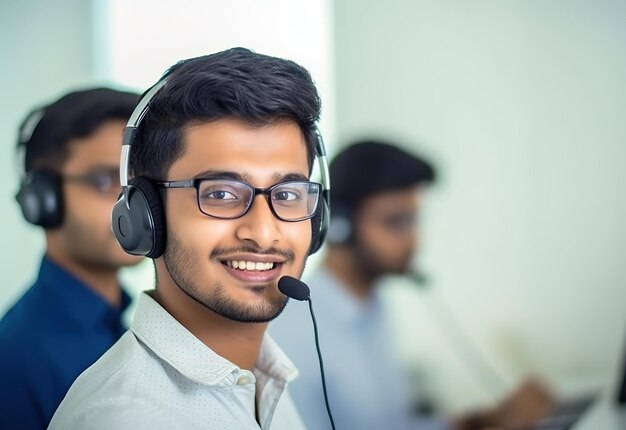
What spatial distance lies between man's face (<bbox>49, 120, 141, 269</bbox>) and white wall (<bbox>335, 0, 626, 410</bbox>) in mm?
1830

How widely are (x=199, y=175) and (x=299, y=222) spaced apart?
5.4 inches

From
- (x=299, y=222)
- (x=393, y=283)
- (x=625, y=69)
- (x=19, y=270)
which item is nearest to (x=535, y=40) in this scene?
(x=625, y=69)

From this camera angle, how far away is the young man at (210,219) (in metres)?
0.87

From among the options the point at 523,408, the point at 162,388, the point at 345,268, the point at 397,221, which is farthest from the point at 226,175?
the point at 523,408

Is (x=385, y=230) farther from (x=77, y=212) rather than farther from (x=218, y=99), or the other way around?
(x=218, y=99)

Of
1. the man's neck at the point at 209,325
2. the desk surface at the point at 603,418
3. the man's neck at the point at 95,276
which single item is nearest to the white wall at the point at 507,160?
the desk surface at the point at 603,418

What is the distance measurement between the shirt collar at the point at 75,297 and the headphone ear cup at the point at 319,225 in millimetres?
446

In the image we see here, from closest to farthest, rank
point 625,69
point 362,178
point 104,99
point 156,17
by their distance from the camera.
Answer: point 104,99
point 362,178
point 156,17
point 625,69

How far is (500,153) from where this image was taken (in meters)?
2.99

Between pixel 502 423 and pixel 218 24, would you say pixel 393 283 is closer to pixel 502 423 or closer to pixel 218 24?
pixel 502 423

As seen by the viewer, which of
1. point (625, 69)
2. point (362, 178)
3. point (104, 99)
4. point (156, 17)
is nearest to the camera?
point (104, 99)

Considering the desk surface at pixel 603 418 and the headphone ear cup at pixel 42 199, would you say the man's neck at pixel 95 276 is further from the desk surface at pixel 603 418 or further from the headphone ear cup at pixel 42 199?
the desk surface at pixel 603 418

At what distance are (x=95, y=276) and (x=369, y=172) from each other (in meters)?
1.02

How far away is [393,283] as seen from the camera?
2975 mm
